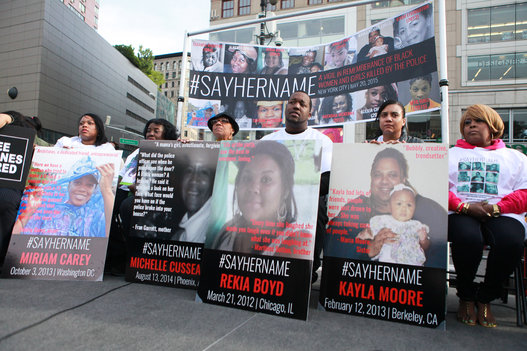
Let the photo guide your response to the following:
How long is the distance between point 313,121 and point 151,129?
6.74ft

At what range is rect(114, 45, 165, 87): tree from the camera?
52.8m

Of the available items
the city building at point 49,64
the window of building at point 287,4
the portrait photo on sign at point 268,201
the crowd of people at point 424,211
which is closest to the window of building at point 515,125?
the window of building at point 287,4

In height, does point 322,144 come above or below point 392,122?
below

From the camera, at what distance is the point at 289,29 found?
21156mm

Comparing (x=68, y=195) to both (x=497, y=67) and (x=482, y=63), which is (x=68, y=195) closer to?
(x=482, y=63)

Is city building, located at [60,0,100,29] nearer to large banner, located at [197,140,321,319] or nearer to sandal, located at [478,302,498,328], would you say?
large banner, located at [197,140,321,319]

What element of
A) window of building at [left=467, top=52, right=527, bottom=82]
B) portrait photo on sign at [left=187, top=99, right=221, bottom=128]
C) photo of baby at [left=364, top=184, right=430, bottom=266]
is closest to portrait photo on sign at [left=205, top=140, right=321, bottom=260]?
photo of baby at [left=364, top=184, right=430, bottom=266]

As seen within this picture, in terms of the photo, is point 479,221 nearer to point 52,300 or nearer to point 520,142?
point 52,300

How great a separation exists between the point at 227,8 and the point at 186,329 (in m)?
28.2

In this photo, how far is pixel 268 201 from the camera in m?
2.39

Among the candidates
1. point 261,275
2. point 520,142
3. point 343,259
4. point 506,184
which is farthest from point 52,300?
point 520,142

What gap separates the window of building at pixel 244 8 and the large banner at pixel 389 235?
2573 cm

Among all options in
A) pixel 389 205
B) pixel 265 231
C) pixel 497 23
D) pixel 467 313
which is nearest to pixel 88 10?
pixel 497 23

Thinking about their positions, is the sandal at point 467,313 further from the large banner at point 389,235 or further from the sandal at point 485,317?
the large banner at point 389,235
